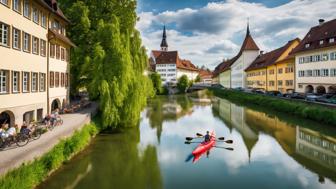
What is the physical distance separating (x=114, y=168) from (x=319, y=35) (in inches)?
1470

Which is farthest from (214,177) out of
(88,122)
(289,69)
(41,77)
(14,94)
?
(289,69)

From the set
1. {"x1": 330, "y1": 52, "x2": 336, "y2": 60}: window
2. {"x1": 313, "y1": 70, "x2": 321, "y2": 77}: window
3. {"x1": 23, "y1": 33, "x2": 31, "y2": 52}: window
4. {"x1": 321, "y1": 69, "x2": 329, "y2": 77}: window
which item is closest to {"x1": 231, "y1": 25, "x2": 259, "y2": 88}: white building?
{"x1": 313, "y1": 70, "x2": 321, "y2": 77}: window

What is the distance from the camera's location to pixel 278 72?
177 ft

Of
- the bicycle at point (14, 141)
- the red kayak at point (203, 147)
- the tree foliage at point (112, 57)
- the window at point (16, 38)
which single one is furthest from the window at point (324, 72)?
→ the bicycle at point (14, 141)

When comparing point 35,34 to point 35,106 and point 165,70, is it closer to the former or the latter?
point 35,106

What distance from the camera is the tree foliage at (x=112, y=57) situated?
22094mm

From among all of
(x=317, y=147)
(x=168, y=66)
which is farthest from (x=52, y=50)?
(x=168, y=66)

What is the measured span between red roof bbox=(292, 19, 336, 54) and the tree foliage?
25.5m

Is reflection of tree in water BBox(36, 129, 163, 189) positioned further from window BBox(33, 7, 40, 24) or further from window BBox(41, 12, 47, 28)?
window BBox(41, 12, 47, 28)

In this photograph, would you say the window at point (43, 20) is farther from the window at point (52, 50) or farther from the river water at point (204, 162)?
the river water at point (204, 162)

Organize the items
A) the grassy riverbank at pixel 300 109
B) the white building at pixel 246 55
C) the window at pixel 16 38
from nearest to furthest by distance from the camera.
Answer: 1. the window at pixel 16 38
2. the grassy riverbank at pixel 300 109
3. the white building at pixel 246 55

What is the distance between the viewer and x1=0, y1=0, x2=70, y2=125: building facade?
53.5 feet

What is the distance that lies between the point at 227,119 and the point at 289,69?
820 inches

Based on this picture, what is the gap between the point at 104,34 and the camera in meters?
23.2
